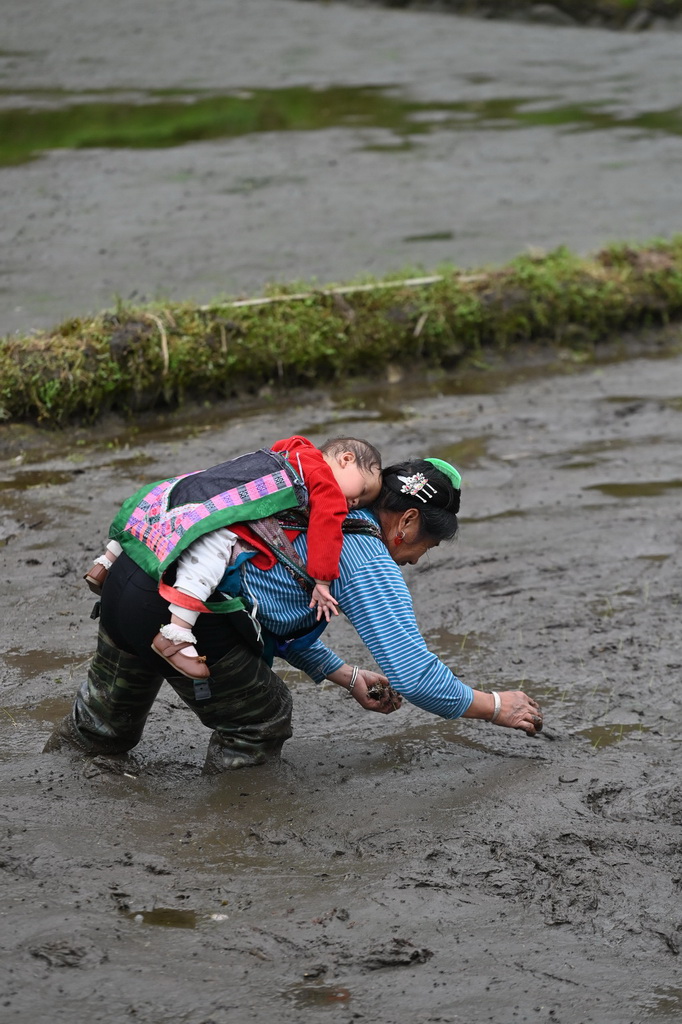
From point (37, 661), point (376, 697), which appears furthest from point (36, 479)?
point (376, 697)

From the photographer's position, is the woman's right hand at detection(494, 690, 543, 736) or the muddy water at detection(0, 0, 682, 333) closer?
the woman's right hand at detection(494, 690, 543, 736)

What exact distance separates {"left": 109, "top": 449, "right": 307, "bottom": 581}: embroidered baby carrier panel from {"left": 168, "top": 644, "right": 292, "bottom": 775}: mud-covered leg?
0.44 metres

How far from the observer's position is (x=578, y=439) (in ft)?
24.7

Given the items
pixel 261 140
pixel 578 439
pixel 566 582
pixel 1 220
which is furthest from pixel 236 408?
pixel 261 140

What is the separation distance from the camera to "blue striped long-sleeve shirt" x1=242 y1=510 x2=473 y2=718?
11.9 feet

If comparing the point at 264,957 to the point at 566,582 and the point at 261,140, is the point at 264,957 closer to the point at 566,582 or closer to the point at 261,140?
the point at 566,582

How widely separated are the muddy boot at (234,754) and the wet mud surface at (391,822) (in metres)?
0.05

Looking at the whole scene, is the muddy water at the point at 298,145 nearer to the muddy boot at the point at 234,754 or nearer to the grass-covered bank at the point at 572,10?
the grass-covered bank at the point at 572,10

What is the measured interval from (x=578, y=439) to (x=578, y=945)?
459cm

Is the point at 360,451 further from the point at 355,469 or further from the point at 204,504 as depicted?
the point at 204,504

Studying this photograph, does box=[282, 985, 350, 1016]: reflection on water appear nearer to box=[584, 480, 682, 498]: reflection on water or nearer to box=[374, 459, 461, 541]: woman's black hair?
box=[374, 459, 461, 541]: woman's black hair

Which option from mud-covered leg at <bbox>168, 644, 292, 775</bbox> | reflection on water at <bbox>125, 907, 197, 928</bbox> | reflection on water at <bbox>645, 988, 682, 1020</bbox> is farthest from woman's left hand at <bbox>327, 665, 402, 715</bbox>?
reflection on water at <bbox>645, 988, 682, 1020</bbox>

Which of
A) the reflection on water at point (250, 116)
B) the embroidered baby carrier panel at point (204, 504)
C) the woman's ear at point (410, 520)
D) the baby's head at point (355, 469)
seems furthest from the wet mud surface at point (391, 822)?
the reflection on water at point (250, 116)

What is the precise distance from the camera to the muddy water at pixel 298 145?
971 cm
